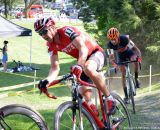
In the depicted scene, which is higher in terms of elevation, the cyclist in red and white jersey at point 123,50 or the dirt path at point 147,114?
the cyclist in red and white jersey at point 123,50

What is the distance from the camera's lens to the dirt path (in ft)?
25.9

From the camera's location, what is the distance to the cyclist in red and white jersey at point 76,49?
5246 millimetres

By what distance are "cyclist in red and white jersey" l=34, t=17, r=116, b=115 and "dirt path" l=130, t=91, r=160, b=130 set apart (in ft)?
6.56

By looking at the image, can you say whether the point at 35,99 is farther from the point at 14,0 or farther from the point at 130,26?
the point at 14,0

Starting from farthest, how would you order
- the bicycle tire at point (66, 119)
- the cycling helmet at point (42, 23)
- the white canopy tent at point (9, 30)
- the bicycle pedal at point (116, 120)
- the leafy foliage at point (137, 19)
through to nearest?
the leafy foliage at point (137, 19)
the white canopy tent at point (9, 30)
the bicycle pedal at point (116, 120)
the cycling helmet at point (42, 23)
the bicycle tire at point (66, 119)

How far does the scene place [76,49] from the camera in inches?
221

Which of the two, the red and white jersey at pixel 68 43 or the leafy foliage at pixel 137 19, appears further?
the leafy foliage at pixel 137 19

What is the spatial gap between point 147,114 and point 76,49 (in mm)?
4251

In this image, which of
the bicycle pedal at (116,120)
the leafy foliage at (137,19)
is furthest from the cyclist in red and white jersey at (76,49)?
the leafy foliage at (137,19)

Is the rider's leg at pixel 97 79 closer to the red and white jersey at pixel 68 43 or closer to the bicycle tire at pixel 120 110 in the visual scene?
the red and white jersey at pixel 68 43

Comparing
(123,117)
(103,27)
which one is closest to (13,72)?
(103,27)

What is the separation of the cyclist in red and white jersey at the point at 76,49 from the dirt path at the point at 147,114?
78.7 inches

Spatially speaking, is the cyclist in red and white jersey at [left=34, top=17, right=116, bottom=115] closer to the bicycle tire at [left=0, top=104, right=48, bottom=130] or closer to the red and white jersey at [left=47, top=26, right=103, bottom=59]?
the red and white jersey at [left=47, top=26, right=103, bottom=59]

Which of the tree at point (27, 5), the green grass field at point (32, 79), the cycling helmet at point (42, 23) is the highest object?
the tree at point (27, 5)
